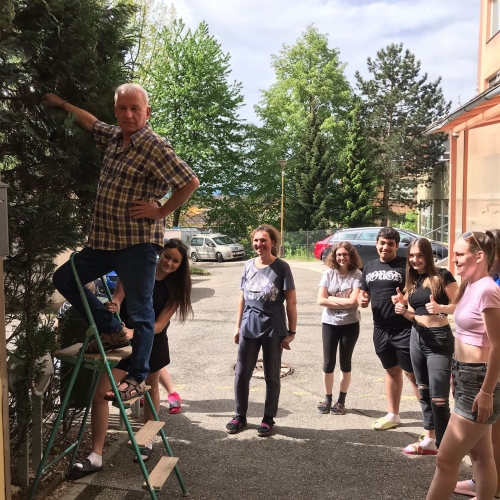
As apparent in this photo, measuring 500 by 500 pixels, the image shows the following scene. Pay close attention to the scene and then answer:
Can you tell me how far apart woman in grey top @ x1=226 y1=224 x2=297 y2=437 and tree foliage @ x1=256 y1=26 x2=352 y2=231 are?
114 feet

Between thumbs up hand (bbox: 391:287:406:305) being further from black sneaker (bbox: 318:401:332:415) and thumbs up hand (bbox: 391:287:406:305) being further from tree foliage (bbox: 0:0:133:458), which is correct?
tree foliage (bbox: 0:0:133:458)

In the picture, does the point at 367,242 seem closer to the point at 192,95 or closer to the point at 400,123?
the point at 192,95

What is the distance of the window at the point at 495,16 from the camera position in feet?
52.5

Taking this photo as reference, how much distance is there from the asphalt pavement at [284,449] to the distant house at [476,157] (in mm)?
4546

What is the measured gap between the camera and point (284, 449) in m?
4.90

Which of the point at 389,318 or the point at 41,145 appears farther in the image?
the point at 389,318

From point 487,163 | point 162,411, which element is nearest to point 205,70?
point 487,163

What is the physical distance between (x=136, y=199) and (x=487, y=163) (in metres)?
9.53

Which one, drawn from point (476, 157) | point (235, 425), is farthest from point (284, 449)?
point (476, 157)

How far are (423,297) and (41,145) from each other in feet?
10.4

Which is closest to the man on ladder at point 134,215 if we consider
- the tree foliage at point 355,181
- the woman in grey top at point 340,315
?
the woman in grey top at point 340,315

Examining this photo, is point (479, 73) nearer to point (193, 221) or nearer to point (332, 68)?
point (332, 68)

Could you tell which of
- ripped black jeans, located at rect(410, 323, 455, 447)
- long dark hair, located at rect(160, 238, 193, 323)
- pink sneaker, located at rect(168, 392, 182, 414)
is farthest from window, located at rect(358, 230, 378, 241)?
long dark hair, located at rect(160, 238, 193, 323)

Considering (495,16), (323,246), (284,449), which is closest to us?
(284,449)
